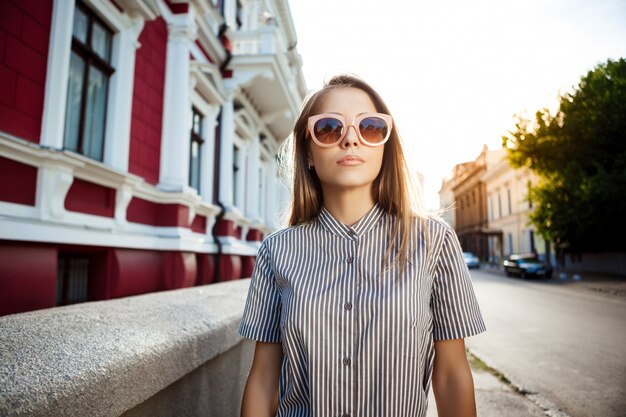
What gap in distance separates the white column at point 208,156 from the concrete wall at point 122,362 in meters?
5.28

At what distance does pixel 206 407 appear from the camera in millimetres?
1961

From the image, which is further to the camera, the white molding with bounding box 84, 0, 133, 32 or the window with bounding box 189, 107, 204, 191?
the window with bounding box 189, 107, 204, 191

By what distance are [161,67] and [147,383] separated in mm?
6005

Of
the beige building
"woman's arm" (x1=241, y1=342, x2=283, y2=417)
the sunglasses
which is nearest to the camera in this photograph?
"woman's arm" (x1=241, y1=342, x2=283, y2=417)

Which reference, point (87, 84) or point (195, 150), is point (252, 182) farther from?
point (87, 84)

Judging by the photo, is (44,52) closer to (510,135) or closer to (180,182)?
(180,182)

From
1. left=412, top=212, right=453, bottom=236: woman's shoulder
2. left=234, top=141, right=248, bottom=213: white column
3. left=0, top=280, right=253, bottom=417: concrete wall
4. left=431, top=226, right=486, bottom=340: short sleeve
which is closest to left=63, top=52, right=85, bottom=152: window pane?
left=0, top=280, right=253, bottom=417: concrete wall

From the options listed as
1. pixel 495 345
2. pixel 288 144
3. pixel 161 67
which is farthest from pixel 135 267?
pixel 495 345

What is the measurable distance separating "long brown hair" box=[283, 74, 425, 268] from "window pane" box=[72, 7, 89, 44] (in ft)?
13.3

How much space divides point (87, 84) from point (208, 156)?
341cm

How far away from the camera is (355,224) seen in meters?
1.39

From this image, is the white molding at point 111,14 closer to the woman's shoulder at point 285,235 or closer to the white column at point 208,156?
the white column at point 208,156

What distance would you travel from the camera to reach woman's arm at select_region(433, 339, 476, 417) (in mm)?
1203

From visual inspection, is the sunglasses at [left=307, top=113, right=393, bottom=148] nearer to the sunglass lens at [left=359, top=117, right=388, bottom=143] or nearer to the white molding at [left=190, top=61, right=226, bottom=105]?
the sunglass lens at [left=359, top=117, right=388, bottom=143]
